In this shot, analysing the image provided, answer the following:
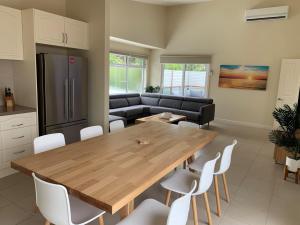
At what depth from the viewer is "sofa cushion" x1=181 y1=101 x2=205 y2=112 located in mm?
6555

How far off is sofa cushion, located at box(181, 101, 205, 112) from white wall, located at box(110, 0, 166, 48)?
2350mm

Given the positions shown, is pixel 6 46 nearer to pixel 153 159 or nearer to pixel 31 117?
pixel 31 117

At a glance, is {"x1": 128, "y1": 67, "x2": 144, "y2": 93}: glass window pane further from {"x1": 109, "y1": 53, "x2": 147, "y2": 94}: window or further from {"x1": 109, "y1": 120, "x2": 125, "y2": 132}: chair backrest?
{"x1": 109, "y1": 120, "x2": 125, "y2": 132}: chair backrest

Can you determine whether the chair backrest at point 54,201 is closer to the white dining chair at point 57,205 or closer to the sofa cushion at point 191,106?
the white dining chair at point 57,205

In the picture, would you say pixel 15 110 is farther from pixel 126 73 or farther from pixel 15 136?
pixel 126 73

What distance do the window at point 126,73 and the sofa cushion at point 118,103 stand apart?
0.67 meters

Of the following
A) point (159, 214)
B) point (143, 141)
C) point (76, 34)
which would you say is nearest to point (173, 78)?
point (76, 34)

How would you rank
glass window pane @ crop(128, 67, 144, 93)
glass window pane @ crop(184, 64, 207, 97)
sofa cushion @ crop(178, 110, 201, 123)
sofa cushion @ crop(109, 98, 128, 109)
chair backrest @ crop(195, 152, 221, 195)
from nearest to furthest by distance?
chair backrest @ crop(195, 152, 221, 195), sofa cushion @ crop(178, 110, 201, 123), sofa cushion @ crop(109, 98, 128, 109), glass window pane @ crop(184, 64, 207, 97), glass window pane @ crop(128, 67, 144, 93)

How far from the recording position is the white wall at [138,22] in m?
6.03

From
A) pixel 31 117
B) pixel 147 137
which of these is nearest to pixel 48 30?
pixel 31 117

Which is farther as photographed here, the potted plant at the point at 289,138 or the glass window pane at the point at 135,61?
the glass window pane at the point at 135,61

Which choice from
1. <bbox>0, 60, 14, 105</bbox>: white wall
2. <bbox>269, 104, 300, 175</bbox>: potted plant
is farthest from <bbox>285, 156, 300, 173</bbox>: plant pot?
<bbox>0, 60, 14, 105</bbox>: white wall

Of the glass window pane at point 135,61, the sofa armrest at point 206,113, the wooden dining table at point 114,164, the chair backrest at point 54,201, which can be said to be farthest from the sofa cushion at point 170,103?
the chair backrest at point 54,201

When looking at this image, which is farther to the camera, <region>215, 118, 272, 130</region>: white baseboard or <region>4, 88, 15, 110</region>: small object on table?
<region>215, 118, 272, 130</region>: white baseboard
